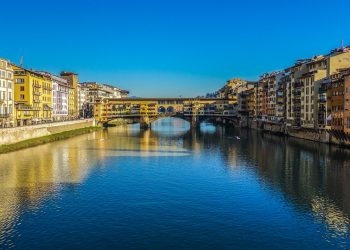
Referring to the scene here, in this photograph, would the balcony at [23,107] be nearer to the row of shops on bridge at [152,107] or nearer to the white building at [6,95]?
the white building at [6,95]

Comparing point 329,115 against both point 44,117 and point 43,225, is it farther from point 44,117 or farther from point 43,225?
point 44,117

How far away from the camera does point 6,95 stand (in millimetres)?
64188

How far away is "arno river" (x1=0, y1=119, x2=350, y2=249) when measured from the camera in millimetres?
22047

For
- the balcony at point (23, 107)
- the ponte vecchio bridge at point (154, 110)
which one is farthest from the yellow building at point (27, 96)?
the ponte vecchio bridge at point (154, 110)

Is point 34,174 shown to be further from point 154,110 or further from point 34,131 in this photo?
point 154,110

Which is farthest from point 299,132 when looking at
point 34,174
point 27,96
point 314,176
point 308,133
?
point 34,174

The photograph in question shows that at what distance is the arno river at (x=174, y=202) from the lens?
22.0m

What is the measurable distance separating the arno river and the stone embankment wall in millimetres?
6182

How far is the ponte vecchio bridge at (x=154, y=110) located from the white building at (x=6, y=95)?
5335cm

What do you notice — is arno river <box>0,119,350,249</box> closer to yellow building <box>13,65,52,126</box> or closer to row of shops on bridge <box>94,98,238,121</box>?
yellow building <box>13,65,52,126</box>

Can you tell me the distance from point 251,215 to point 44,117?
69.1m

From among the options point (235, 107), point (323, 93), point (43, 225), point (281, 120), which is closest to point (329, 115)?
point (323, 93)

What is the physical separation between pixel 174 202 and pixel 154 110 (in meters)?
99.6

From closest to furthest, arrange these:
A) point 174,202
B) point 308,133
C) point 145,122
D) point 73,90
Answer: point 174,202 < point 308,133 < point 73,90 < point 145,122
